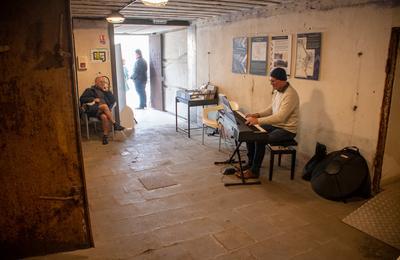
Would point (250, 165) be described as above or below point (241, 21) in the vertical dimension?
below

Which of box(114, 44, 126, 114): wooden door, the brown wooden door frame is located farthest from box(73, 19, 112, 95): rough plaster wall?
the brown wooden door frame

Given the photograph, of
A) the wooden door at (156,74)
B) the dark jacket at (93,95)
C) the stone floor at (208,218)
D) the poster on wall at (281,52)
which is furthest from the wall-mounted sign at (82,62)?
the poster on wall at (281,52)

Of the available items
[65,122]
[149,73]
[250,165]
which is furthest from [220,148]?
[149,73]

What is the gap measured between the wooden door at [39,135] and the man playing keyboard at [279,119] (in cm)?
221

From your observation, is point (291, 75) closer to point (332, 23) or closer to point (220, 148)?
point (332, 23)

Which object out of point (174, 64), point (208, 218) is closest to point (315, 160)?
point (208, 218)

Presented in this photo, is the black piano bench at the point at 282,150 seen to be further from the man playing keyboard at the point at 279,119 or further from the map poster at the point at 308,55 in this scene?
the map poster at the point at 308,55

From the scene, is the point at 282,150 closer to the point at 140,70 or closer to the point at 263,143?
the point at 263,143

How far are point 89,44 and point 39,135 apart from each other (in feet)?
14.5

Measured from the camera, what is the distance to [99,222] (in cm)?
312

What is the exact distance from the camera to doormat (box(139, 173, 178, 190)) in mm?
3971

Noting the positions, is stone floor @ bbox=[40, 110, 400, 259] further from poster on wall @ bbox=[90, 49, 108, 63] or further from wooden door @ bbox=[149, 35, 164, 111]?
wooden door @ bbox=[149, 35, 164, 111]

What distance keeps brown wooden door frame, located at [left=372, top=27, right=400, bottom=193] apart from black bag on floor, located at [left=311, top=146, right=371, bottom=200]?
0.46ft

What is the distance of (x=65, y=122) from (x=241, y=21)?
413 centimetres
